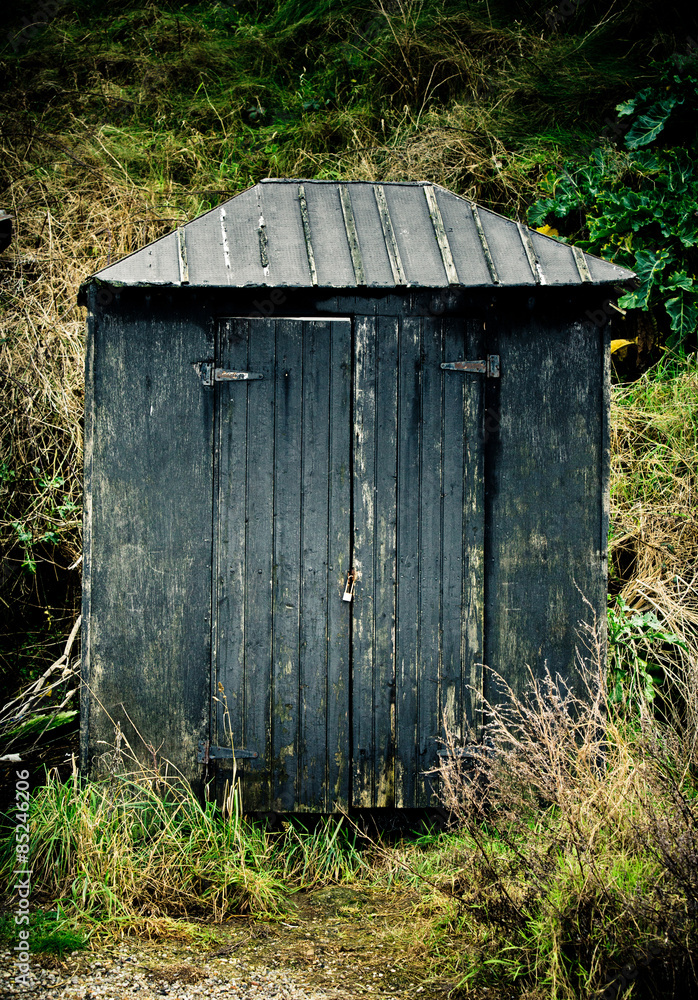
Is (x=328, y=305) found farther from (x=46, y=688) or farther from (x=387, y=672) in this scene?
(x=46, y=688)

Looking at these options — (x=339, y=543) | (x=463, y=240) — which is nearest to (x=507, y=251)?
(x=463, y=240)

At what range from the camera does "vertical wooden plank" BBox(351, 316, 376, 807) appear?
413 centimetres

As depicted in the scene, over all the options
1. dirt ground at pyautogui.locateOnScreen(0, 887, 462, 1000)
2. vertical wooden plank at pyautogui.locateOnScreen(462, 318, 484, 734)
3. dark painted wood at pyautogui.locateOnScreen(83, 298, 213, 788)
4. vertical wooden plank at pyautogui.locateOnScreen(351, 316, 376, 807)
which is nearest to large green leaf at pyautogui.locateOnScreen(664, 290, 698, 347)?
vertical wooden plank at pyautogui.locateOnScreen(462, 318, 484, 734)

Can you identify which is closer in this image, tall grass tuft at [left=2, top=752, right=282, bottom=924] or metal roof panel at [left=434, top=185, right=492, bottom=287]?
tall grass tuft at [left=2, top=752, right=282, bottom=924]

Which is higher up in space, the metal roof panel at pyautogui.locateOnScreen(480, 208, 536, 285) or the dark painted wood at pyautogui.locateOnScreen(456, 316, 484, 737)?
the metal roof panel at pyautogui.locateOnScreen(480, 208, 536, 285)

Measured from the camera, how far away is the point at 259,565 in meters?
4.13

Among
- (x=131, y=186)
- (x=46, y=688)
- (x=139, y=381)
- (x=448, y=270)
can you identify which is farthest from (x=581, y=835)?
(x=131, y=186)

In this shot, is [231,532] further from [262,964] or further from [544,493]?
[262,964]

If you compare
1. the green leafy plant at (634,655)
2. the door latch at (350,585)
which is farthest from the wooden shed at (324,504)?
the green leafy plant at (634,655)

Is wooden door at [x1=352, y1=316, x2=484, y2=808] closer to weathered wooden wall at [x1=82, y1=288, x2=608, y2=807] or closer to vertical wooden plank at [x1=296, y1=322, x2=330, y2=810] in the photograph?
weathered wooden wall at [x1=82, y1=288, x2=608, y2=807]

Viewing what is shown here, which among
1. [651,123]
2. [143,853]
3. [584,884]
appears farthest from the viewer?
[651,123]

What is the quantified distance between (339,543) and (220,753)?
1287 millimetres

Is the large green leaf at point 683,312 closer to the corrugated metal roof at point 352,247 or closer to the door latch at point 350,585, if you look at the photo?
the corrugated metal roof at point 352,247

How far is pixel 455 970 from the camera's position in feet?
10.4
